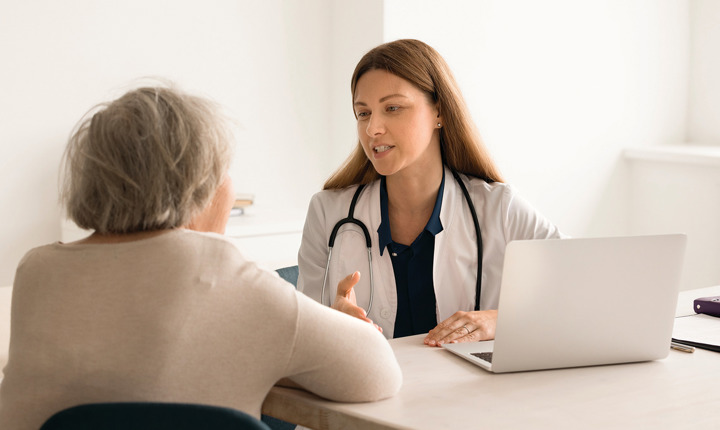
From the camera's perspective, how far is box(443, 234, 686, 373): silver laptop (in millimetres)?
1411

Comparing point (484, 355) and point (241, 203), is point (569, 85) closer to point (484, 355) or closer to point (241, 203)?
point (241, 203)

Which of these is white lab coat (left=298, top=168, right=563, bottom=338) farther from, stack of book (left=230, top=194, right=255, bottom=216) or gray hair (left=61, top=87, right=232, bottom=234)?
stack of book (left=230, top=194, right=255, bottom=216)

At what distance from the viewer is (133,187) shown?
1160 millimetres

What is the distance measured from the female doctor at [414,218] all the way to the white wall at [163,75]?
1577mm

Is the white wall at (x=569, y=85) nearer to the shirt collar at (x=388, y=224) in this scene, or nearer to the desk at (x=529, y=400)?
the shirt collar at (x=388, y=224)

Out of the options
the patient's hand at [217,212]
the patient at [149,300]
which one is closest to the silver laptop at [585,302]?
the patient at [149,300]

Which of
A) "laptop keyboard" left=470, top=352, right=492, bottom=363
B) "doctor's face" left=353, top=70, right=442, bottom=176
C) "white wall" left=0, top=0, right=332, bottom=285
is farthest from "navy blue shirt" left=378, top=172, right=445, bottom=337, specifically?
"white wall" left=0, top=0, right=332, bottom=285

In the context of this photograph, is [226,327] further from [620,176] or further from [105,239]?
[620,176]

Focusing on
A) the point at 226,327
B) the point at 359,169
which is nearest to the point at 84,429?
the point at 226,327

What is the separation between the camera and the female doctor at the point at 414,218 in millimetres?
2059

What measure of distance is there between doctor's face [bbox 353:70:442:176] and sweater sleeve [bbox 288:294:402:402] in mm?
840

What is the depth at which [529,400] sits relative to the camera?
132cm

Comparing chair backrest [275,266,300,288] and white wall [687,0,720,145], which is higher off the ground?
white wall [687,0,720,145]

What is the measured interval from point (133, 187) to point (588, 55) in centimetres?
370
